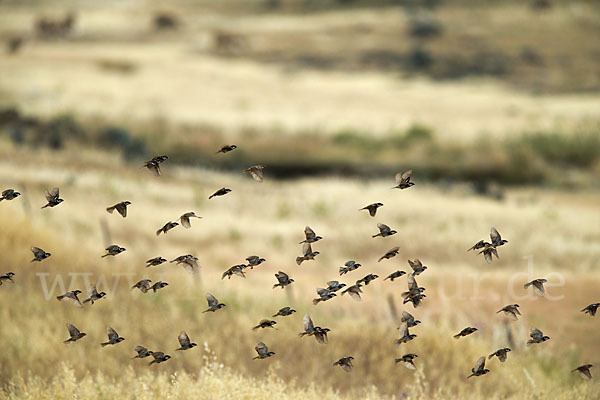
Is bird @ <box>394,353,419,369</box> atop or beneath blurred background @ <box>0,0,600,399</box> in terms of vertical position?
atop

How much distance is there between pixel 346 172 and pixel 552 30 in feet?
162

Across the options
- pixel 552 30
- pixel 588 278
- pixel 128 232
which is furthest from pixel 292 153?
pixel 552 30

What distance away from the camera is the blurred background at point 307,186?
11391 millimetres

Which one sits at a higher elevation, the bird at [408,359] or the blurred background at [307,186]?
the bird at [408,359]

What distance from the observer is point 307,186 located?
3547cm

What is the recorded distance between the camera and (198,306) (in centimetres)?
1334

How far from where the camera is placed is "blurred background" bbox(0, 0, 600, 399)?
11.4 metres

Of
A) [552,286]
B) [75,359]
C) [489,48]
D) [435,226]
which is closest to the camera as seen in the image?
[75,359]

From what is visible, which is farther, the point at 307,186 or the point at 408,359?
the point at 307,186

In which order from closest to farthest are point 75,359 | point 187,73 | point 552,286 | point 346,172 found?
1. point 75,359
2. point 552,286
3. point 346,172
4. point 187,73

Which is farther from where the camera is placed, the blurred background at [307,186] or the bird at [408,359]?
the blurred background at [307,186]

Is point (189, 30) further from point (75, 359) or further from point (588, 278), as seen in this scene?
point (75, 359)

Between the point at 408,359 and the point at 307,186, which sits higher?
the point at 408,359

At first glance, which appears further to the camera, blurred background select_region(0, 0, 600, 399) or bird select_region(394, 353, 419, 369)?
blurred background select_region(0, 0, 600, 399)
